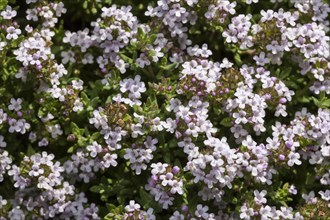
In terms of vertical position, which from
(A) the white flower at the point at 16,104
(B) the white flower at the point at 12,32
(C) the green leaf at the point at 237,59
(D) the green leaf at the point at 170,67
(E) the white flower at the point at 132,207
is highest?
(C) the green leaf at the point at 237,59

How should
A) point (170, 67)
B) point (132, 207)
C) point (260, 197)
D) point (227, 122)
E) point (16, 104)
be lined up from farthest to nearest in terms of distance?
point (170, 67) → point (16, 104) → point (227, 122) → point (260, 197) → point (132, 207)

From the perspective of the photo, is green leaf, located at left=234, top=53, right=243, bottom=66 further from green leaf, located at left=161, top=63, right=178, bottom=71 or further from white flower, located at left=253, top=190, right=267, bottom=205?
white flower, located at left=253, top=190, right=267, bottom=205

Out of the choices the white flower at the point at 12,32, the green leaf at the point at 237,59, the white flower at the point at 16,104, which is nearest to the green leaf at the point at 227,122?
the green leaf at the point at 237,59

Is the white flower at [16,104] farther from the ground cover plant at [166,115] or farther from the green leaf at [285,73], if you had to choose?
the green leaf at [285,73]

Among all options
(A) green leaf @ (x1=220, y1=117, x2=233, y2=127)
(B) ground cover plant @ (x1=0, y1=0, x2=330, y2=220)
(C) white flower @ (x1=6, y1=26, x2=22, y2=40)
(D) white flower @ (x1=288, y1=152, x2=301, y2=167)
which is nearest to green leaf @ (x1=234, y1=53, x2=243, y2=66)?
(B) ground cover plant @ (x1=0, y1=0, x2=330, y2=220)

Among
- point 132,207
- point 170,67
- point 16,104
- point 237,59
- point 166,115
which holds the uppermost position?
point 237,59

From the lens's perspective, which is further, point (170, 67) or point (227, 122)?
point (170, 67)

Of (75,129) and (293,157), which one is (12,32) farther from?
(293,157)

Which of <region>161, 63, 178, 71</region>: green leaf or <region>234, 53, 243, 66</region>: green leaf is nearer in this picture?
<region>161, 63, 178, 71</region>: green leaf

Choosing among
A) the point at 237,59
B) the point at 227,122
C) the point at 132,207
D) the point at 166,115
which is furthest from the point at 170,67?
the point at 132,207
